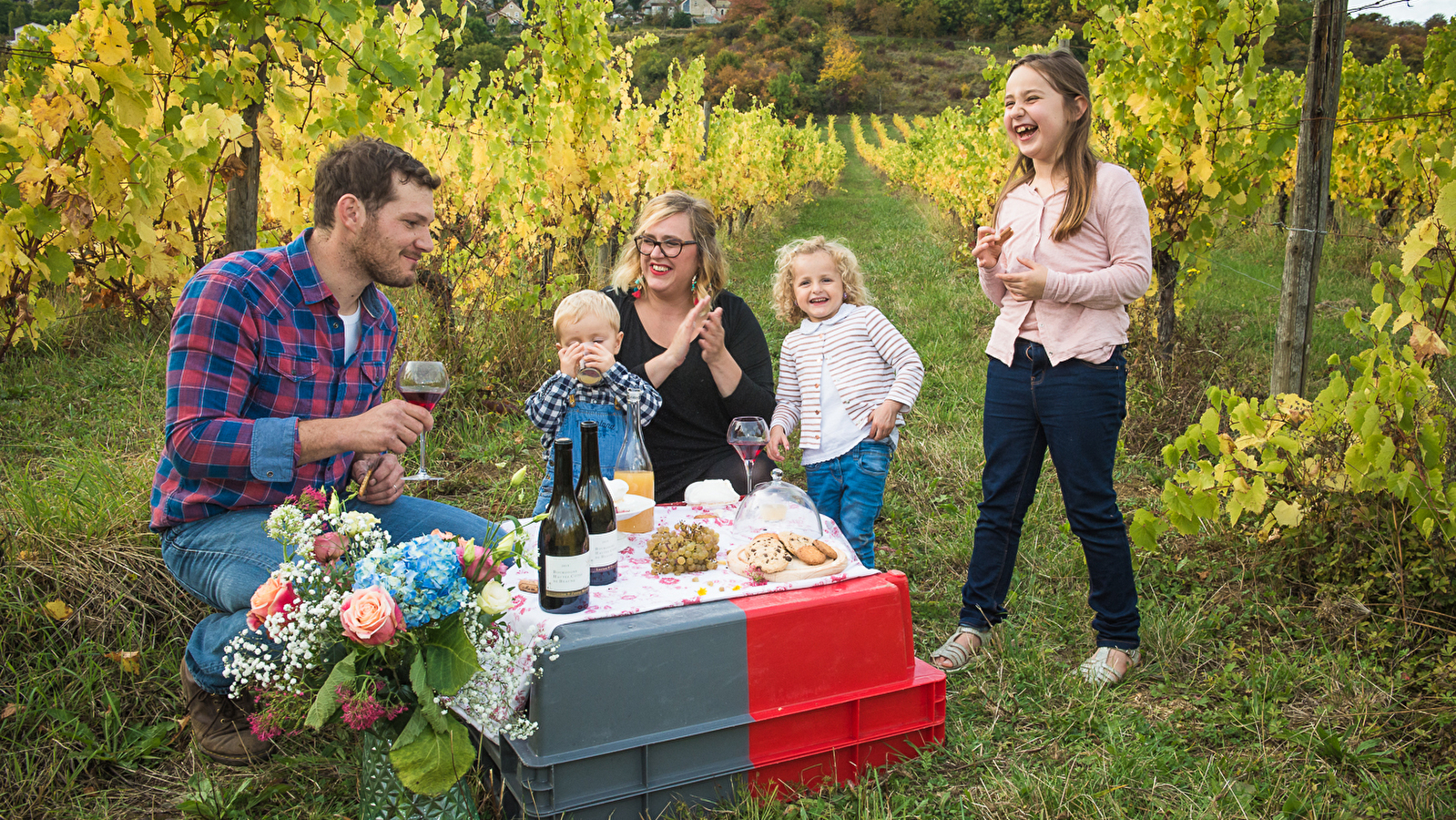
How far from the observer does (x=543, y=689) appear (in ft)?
5.52

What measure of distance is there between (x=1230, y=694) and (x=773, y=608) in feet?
4.84

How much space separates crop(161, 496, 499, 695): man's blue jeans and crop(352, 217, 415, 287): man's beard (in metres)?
0.69

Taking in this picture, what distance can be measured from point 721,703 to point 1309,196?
3.08 metres

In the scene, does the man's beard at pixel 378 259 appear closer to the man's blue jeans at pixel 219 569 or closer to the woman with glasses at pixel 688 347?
the man's blue jeans at pixel 219 569

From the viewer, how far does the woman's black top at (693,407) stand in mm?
3191

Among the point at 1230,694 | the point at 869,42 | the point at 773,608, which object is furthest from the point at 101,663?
the point at 869,42

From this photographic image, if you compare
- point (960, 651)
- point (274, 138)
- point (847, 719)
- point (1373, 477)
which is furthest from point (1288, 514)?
point (274, 138)

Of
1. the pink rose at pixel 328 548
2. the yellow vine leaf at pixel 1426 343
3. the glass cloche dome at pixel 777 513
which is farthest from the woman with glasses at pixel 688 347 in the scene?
the yellow vine leaf at pixel 1426 343

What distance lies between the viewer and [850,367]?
10.2 ft

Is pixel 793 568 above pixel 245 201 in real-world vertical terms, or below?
below

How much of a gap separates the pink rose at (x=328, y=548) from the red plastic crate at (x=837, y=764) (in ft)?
3.22

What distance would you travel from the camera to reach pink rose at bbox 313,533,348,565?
1632 mm

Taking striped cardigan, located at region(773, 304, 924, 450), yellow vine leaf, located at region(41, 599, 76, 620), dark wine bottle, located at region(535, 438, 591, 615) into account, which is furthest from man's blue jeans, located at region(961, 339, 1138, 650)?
yellow vine leaf, located at region(41, 599, 76, 620)

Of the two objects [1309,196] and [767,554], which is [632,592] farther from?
[1309,196]
